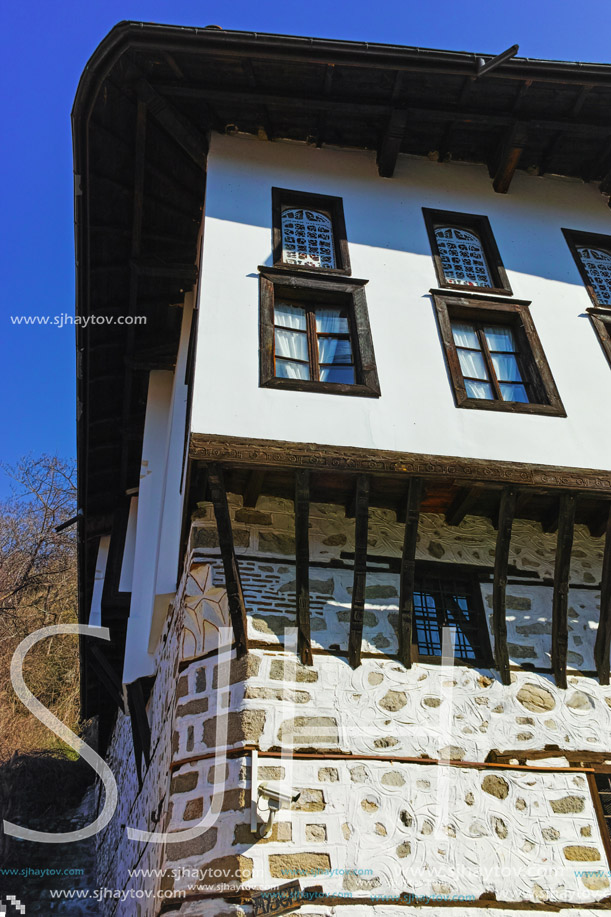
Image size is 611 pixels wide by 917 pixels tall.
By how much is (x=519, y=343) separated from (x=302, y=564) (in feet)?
8.75

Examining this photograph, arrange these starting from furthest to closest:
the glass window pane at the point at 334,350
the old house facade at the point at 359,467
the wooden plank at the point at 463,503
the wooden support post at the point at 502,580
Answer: the glass window pane at the point at 334,350
the wooden plank at the point at 463,503
the wooden support post at the point at 502,580
the old house facade at the point at 359,467

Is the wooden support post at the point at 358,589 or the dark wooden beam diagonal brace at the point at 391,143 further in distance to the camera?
the dark wooden beam diagonal brace at the point at 391,143

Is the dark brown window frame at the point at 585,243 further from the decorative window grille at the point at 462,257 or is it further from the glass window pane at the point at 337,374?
the glass window pane at the point at 337,374

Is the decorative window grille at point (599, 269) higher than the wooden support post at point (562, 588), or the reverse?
the decorative window grille at point (599, 269)

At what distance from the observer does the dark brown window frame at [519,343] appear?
520cm

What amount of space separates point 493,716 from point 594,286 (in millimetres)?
3922

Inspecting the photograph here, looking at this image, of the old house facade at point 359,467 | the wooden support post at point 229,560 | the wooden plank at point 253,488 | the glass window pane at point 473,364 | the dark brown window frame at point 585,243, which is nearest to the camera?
the old house facade at point 359,467

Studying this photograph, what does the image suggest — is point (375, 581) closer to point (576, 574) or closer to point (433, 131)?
point (576, 574)

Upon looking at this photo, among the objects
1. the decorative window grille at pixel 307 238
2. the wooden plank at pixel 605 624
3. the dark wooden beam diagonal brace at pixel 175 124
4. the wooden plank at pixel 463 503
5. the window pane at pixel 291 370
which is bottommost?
the wooden plank at pixel 605 624

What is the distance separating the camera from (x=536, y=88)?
6.19 metres

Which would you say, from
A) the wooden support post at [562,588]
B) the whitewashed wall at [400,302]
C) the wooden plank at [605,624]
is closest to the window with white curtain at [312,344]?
the whitewashed wall at [400,302]

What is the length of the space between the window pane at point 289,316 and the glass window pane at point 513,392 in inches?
63.7

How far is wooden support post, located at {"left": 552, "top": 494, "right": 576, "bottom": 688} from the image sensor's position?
4.82 m

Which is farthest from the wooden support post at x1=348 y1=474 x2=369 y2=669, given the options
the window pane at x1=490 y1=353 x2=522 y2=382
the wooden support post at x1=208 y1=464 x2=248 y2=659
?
the window pane at x1=490 y1=353 x2=522 y2=382
